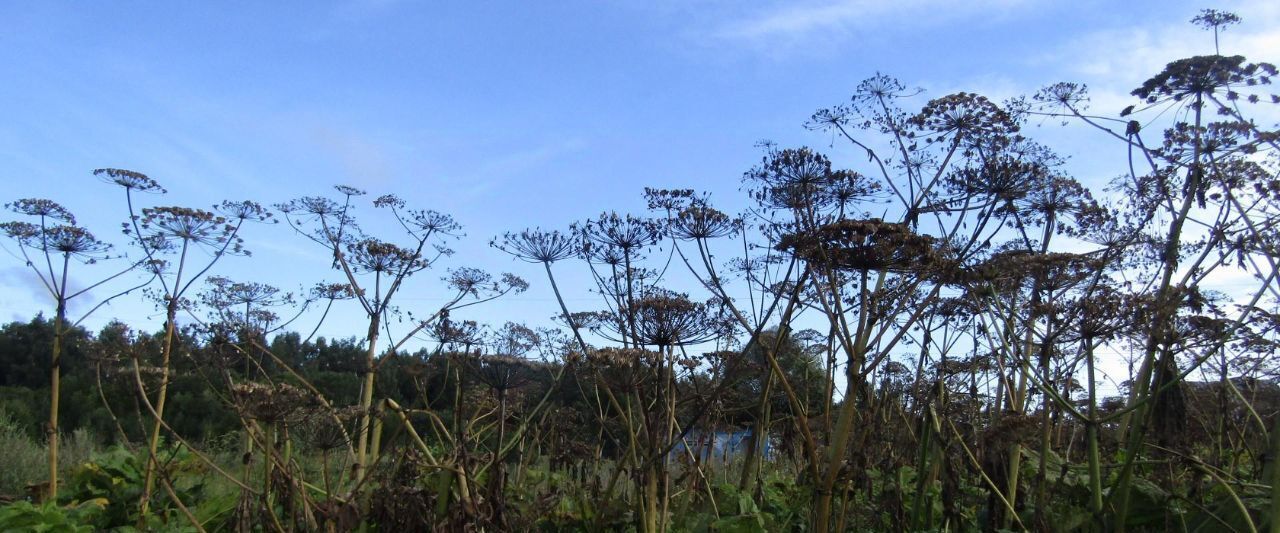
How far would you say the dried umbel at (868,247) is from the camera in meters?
6.44

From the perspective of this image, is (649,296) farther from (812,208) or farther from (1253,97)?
(1253,97)

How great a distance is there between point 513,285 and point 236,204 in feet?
9.77

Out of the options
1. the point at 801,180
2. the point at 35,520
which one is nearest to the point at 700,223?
the point at 801,180

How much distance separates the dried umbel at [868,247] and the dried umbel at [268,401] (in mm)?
3625

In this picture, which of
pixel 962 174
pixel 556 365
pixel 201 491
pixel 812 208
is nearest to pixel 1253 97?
pixel 962 174

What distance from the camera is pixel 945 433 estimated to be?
8797 millimetres

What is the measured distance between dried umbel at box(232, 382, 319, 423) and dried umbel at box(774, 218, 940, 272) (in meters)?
3.63

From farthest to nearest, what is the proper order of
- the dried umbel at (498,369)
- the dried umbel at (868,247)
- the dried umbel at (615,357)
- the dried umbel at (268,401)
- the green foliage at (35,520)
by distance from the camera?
the green foliage at (35,520)
the dried umbel at (498,369)
the dried umbel at (615,357)
the dried umbel at (868,247)
the dried umbel at (268,401)

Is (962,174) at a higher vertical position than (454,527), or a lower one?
higher

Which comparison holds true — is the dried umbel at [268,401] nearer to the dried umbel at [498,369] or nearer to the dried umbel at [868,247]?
the dried umbel at [498,369]

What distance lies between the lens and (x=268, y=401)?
6281 millimetres

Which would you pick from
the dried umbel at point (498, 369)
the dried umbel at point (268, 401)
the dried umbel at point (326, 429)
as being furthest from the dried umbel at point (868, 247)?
the dried umbel at point (268, 401)

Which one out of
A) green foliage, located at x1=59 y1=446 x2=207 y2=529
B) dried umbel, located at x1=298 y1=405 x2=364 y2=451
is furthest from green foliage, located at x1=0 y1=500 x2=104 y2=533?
dried umbel, located at x1=298 y1=405 x2=364 y2=451

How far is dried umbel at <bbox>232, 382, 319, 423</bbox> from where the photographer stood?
625 cm
